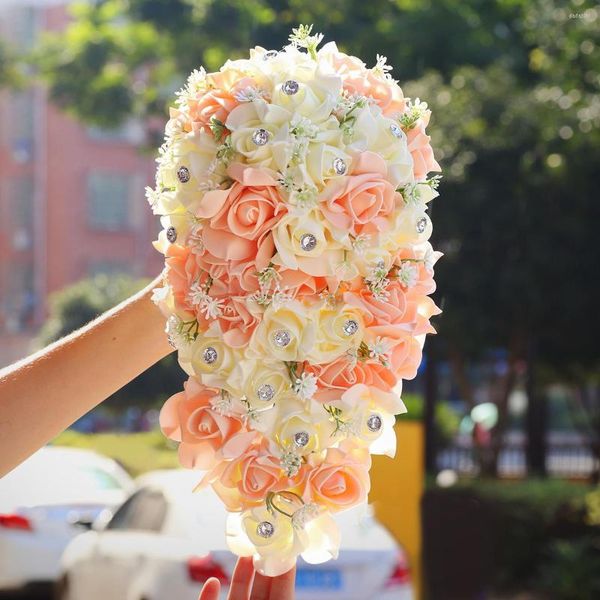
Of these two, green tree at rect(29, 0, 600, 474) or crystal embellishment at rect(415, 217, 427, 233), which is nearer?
crystal embellishment at rect(415, 217, 427, 233)

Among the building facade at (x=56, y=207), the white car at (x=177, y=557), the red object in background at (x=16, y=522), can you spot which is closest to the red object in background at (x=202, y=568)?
the white car at (x=177, y=557)

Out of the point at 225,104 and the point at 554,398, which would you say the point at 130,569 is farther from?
the point at 554,398

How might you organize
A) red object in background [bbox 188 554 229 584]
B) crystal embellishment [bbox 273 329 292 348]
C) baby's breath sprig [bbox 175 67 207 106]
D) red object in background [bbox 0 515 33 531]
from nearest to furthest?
crystal embellishment [bbox 273 329 292 348] → baby's breath sprig [bbox 175 67 207 106] → red object in background [bbox 188 554 229 584] → red object in background [bbox 0 515 33 531]

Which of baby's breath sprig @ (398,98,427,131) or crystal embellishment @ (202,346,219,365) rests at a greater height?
baby's breath sprig @ (398,98,427,131)

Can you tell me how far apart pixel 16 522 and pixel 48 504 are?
1.03 feet

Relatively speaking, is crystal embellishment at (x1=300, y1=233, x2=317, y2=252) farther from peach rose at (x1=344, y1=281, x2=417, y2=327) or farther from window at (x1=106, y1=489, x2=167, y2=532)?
window at (x1=106, y1=489, x2=167, y2=532)

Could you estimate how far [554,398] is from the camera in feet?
104

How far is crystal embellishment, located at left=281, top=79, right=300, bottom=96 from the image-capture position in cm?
127

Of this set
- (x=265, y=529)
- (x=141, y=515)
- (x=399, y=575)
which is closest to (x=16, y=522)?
(x=141, y=515)

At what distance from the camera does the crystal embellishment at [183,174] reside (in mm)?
1292

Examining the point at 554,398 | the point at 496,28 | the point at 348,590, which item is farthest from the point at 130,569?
the point at 554,398

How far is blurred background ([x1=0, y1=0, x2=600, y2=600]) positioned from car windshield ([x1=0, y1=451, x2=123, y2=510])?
1cm

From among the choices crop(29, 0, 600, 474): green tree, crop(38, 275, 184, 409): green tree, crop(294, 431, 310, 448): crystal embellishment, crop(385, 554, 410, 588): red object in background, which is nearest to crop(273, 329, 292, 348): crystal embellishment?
crop(294, 431, 310, 448): crystal embellishment

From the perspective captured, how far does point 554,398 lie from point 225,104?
1241 inches
